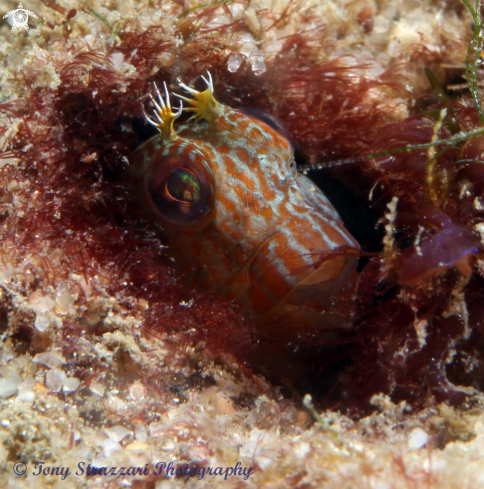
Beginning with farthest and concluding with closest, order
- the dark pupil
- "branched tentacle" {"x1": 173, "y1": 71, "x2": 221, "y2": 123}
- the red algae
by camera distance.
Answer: "branched tentacle" {"x1": 173, "y1": 71, "x2": 221, "y2": 123} → the dark pupil → the red algae

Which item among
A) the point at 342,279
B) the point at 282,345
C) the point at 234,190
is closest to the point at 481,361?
the point at 342,279

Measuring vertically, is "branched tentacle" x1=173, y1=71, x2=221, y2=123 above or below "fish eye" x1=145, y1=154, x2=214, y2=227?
above

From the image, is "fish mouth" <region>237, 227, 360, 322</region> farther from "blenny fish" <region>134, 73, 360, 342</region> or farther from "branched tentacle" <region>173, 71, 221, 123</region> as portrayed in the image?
"branched tentacle" <region>173, 71, 221, 123</region>

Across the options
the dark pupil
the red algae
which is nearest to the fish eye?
the dark pupil

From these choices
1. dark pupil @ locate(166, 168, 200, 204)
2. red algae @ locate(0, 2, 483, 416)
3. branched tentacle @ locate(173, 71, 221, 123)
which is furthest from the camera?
branched tentacle @ locate(173, 71, 221, 123)

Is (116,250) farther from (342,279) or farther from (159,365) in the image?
(342,279)

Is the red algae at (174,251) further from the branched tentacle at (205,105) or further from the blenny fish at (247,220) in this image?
the branched tentacle at (205,105)

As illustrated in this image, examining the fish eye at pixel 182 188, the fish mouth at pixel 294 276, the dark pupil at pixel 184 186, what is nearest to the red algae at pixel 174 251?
the fish mouth at pixel 294 276

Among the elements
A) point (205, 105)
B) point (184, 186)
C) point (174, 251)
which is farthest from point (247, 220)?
point (205, 105)
